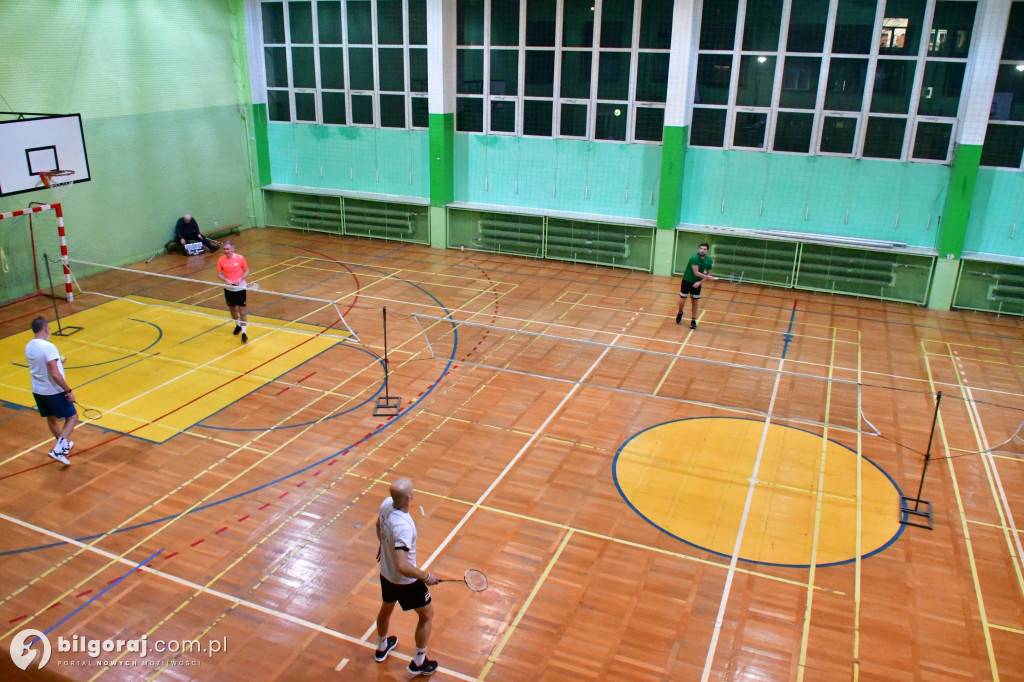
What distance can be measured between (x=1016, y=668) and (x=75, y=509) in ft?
33.8

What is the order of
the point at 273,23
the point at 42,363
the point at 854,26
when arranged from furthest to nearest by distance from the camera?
the point at 273,23 → the point at 854,26 → the point at 42,363

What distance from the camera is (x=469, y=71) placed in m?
21.0

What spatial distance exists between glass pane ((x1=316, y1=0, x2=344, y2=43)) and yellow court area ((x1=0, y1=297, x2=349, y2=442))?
9627mm

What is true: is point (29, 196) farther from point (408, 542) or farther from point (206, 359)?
point (408, 542)

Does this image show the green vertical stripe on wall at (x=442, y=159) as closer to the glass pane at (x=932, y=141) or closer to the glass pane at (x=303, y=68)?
the glass pane at (x=303, y=68)

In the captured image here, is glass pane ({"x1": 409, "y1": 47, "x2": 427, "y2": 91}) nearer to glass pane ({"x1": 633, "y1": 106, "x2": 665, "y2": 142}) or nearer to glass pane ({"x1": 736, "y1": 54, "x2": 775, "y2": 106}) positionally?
glass pane ({"x1": 633, "y1": 106, "x2": 665, "y2": 142})

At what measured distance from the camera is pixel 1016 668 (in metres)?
7.21

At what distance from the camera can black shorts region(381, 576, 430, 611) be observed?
6.61 metres

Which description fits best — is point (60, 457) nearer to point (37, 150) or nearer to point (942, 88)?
point (37, 150)

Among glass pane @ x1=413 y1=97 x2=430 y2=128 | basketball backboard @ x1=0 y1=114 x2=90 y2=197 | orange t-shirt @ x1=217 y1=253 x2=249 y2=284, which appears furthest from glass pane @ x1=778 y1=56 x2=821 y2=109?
basketball backboard @ x1=0 y1=114 x2=90 y2=197

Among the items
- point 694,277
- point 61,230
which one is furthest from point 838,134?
point 61,230

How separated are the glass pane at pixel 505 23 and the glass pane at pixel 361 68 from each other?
12.0 ft

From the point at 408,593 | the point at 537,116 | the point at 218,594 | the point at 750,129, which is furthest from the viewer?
the point at 537,116

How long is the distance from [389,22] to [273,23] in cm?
384
